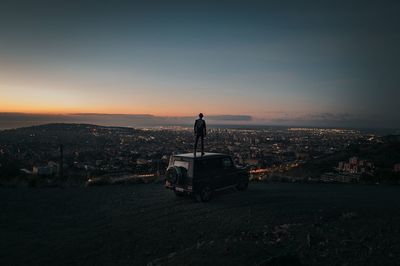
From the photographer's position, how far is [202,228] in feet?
29.5

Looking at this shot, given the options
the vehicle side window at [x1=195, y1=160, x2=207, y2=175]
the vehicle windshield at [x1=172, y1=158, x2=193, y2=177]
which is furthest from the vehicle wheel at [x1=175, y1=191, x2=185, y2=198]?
the vehicle side window at [x1=195, y1=160, x2=207, y2=175]

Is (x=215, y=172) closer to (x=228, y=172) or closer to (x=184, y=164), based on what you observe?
(x=228, y=172)

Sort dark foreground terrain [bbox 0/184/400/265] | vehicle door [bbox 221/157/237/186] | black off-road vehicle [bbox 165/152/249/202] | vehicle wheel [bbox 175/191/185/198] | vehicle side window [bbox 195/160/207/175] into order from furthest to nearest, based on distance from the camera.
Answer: vehicle door [bbox 221/157/237/186] < vehicle wheel [bbox 175/191/185/198] < vehicle side window [bbox 195/160/207/175] < black off-road vehicle [bbox 165/152/249/202] < dark foreground terrain [bbox 0/184/400/265]

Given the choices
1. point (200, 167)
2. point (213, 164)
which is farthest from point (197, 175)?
point (213, 164)

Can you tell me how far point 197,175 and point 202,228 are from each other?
3394 millimetres

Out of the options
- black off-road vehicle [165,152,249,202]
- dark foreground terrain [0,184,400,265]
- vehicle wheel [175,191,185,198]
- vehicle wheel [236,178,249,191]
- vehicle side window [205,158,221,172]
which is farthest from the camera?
vehicle wheel [236,178,249,191]

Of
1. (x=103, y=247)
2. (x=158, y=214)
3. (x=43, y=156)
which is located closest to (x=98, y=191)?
(x=158, y=214)

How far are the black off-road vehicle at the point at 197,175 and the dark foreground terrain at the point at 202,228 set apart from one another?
0.52 metres

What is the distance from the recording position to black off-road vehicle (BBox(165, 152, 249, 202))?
12141 millimetres

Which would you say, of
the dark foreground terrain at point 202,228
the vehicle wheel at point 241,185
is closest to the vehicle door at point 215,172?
the dark foreground terrain at point 202,228

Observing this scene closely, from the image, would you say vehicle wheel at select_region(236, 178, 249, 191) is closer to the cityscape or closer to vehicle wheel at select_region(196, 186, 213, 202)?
the cityscape

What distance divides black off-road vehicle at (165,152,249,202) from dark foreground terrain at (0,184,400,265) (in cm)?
52

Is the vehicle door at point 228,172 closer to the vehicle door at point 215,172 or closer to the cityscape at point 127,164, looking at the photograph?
the vehicle door at point 215,172

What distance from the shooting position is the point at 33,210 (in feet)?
37.8
